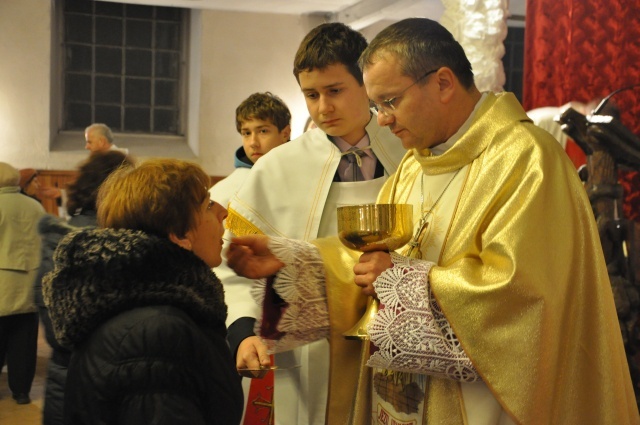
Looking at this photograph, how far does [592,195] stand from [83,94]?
9384 millimetres

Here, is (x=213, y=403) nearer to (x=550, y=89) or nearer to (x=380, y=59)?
(x=380, y=59)

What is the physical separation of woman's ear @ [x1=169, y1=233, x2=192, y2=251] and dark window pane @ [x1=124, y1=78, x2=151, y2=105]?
1077cm

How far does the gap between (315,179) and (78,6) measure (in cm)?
1019

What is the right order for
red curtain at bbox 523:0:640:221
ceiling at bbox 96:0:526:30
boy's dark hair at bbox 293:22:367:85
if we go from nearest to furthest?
boy's dark hair at bbox 293:22:367:85, red curtain at bbox 523:0:640:221, ceiling at bbox 96:0:526:30

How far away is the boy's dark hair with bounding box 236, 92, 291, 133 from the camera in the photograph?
409cm

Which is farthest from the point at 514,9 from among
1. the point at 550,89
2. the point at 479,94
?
the point at 479,94

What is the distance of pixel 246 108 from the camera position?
4.15 metres

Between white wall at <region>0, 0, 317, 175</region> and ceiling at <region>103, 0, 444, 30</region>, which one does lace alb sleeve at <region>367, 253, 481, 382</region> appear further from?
white wall at <region>0, 0, 317, 175</region>

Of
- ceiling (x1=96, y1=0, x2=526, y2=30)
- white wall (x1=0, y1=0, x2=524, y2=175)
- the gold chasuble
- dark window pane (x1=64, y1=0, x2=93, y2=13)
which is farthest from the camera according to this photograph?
dark window pane (x1=64, y1=0, x2=93, y2=13)

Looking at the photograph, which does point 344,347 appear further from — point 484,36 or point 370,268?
point 484,36

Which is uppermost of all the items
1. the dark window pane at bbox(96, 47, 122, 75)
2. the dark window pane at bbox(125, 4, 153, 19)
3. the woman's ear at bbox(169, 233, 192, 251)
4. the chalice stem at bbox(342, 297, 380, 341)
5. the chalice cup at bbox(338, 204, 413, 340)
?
the dark window pane at bbox(125, 4, 153, 19)

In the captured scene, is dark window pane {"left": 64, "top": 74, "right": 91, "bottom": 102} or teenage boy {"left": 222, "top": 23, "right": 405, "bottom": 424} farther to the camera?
dark window pane {"left": 64, "top": 74, "right": 91, "bottom": 102}

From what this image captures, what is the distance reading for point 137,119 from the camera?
41.3 ft

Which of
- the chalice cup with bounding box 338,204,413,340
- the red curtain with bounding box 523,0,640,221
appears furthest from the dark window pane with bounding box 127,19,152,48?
the chalice cup with bounding box 338,204,413,340
